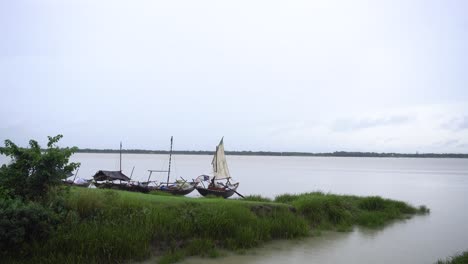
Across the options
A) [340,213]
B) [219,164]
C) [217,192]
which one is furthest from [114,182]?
[340,213]

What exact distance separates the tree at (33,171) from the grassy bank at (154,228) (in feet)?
2.25

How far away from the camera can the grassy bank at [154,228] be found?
7562mm

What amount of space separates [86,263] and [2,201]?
1821mm

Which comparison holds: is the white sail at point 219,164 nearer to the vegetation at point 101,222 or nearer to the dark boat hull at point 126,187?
the dark boat hull at point 126,187

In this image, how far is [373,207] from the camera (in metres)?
16.6

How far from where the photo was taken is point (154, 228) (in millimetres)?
8859

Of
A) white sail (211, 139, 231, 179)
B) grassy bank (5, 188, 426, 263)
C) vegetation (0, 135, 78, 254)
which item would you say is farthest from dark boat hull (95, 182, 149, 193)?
vegetation (0, 135, 78, 254)

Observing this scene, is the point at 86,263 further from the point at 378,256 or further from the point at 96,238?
the point at 378,256

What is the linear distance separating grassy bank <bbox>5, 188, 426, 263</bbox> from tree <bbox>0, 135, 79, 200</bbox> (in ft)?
2.25

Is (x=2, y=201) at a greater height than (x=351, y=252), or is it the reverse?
(x=2, y=201)

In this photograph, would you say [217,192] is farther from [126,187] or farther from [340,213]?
[340,213]

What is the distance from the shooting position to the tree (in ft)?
26.9

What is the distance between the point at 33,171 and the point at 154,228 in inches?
110

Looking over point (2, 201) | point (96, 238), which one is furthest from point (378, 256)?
point (2, 201)
